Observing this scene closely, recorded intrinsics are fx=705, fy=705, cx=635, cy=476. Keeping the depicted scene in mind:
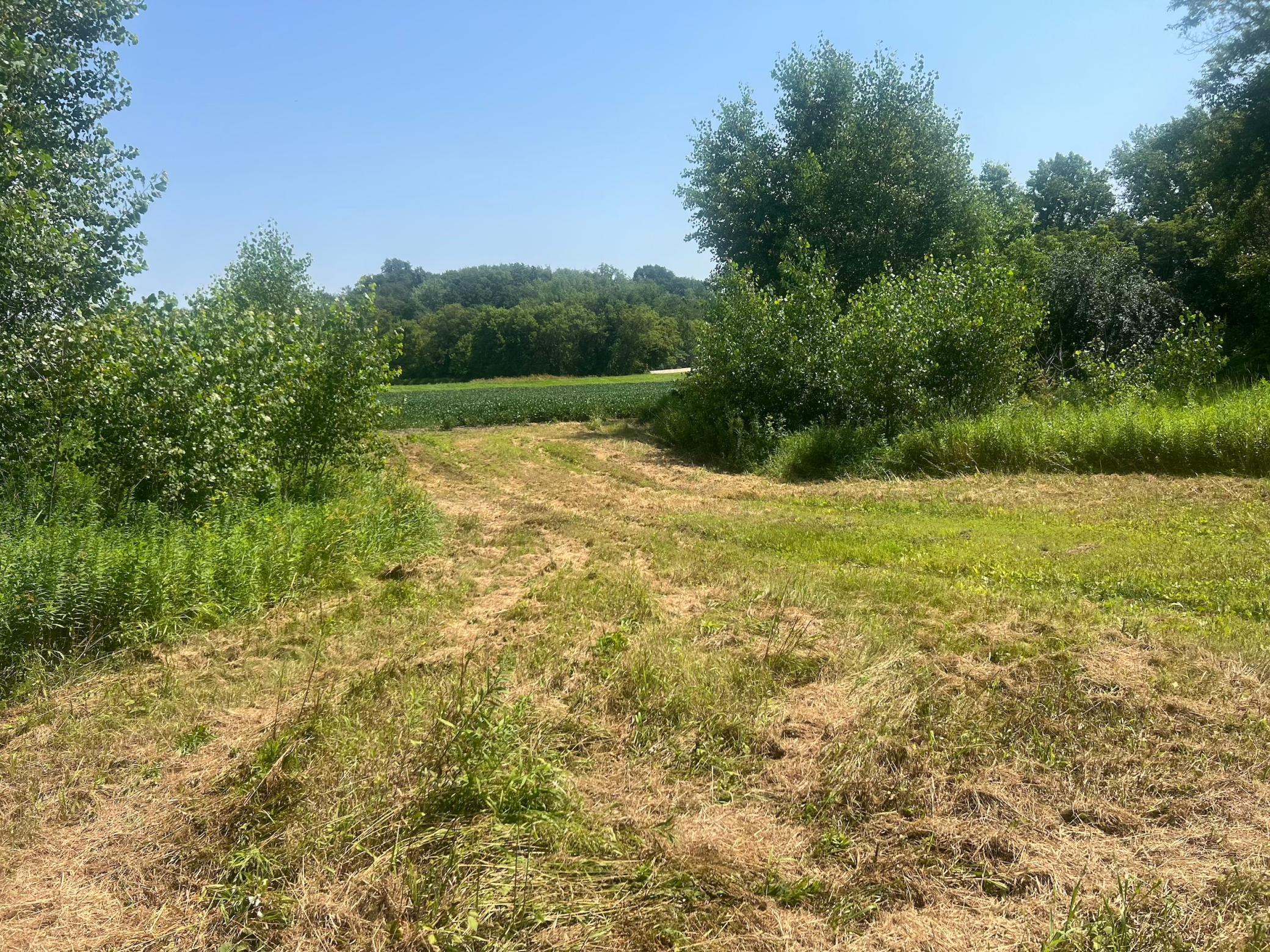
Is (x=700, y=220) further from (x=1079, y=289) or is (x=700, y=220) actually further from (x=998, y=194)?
(x=998, y=194)

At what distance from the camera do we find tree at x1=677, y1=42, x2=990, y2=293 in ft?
74.2

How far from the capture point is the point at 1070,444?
1166cm

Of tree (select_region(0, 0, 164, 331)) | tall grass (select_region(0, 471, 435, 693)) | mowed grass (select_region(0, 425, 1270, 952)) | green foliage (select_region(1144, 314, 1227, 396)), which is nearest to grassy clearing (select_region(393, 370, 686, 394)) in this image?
green foliage (select_region(1144, 314, 1227, 396))

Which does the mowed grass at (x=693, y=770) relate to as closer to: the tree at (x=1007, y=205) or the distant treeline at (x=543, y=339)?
the tree at (x=1007, y=205)

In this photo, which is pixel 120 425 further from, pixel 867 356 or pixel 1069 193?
pixel 1069 193

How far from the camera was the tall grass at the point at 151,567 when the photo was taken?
5219mm

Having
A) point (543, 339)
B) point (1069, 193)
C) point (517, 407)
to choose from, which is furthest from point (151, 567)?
point (543, 339)

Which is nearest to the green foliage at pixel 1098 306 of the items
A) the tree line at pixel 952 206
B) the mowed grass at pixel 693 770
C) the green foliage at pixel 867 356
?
the tree line at pixel 952 206

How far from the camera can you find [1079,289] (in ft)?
69.7

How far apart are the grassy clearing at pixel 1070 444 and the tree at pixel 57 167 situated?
37.0 ft

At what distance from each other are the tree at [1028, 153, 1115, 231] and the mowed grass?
176 ft

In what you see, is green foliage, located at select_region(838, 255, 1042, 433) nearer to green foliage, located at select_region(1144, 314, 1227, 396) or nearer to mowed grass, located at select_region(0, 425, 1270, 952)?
green foliage, located at select_region(1144, 314, 1227, 396)

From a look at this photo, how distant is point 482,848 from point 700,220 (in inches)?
1030

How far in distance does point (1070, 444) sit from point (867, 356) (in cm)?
486
